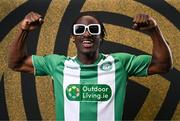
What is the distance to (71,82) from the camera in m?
1.45

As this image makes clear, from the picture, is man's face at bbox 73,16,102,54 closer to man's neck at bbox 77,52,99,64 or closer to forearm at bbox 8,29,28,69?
man's neck at bbox 77,52,99,64

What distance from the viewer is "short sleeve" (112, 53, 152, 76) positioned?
1427 millimetres

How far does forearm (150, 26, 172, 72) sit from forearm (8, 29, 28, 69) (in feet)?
1.50

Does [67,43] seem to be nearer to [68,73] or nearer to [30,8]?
[30,8]

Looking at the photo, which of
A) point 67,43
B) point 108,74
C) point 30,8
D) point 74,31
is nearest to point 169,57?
point 108,74

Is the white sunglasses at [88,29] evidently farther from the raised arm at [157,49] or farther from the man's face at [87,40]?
the raised arm at [157,49]

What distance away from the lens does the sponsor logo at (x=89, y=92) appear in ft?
4.70

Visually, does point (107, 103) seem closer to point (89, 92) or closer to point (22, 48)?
point (89, 92)

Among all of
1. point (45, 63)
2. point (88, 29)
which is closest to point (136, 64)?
point (88, 29)

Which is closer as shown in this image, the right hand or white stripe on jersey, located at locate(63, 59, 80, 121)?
the right hand

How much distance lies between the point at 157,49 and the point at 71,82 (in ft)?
1.10

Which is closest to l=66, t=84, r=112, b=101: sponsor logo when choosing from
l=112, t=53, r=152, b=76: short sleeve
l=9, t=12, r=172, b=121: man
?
l=9, t=12, r=172, b=121: man

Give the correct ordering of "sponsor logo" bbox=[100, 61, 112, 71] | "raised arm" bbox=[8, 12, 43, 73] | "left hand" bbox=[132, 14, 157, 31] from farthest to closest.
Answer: "sponsor logo" bbox=[100, 61, 112, 71] → "raised arm" bbox=[8, 12, 43, 73] → "left hand" bbox=[132, 14, 157, 31]

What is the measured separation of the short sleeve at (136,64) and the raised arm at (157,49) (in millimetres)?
18
